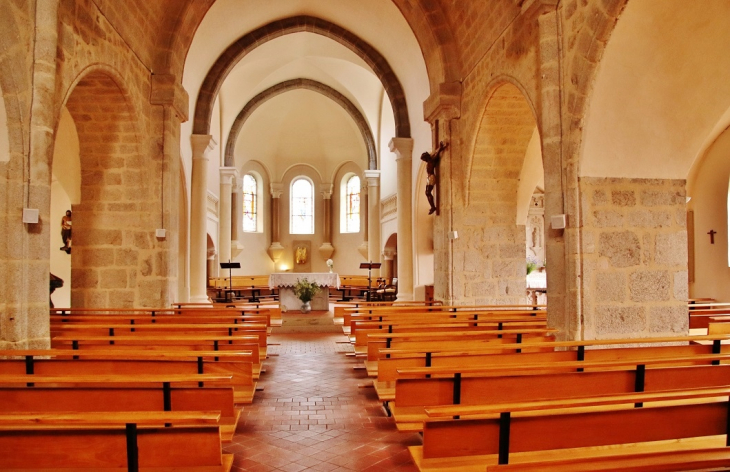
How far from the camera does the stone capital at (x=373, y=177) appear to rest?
20000mm

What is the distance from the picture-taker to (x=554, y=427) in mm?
2701

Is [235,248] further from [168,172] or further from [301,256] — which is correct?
[168,172]

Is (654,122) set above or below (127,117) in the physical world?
below

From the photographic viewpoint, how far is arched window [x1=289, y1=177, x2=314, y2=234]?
24.6 m

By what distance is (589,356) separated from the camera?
488 centimetres

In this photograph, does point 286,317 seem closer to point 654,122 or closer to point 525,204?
point 525,204

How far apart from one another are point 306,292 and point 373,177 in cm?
724

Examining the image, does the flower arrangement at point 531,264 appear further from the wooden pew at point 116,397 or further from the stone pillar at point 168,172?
the wooden pew at point 116,397

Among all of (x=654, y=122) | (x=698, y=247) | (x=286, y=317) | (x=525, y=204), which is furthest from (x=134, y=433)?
(x=698, y=247)

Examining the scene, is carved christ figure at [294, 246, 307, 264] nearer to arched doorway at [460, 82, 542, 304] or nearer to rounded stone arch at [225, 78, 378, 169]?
rounded stone arch at [225, 78, 378, 169]

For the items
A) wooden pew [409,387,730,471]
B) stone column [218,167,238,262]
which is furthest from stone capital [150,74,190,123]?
stone column [218,167,238,262]

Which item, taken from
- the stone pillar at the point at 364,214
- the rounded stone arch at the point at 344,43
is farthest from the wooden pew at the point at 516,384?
the stone pillar at the point at 364,214

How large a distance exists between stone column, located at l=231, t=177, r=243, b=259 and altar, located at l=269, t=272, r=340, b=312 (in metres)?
6.87

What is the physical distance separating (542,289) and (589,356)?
830 centimetres
